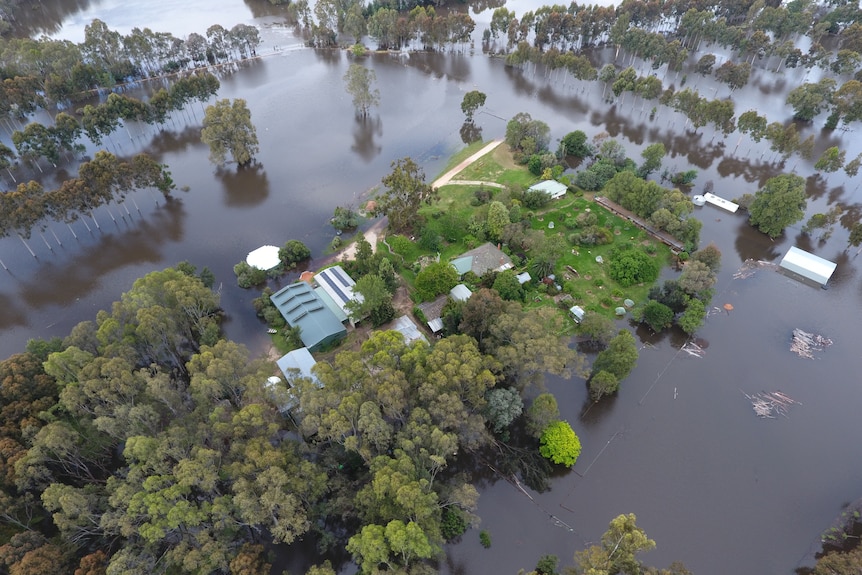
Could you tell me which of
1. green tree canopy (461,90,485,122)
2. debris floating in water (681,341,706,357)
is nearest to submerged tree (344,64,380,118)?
green tree canopy (461,90,485,122)

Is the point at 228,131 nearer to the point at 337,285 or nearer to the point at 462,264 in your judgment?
the point at 337,285

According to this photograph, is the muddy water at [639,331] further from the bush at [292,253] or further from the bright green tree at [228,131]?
the bush at [292,253]

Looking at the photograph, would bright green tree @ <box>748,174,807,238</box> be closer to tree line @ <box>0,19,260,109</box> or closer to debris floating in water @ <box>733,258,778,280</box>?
debris floating in water @ <box>733,258,778,280</box>

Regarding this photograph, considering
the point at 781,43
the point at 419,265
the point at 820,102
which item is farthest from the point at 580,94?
the point at 419,265

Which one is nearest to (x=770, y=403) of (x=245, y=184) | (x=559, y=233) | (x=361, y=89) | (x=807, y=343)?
(x=807, y=343)

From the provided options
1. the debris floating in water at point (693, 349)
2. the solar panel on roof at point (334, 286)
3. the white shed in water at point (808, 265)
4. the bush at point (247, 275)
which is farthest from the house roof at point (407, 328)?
the white shed in water at point (808, 265)
